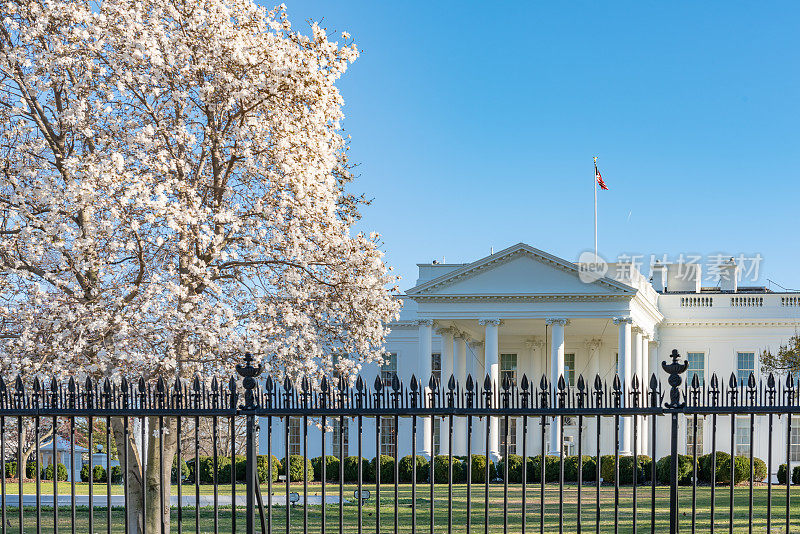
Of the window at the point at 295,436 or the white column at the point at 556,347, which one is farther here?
the window at the point at 295,436

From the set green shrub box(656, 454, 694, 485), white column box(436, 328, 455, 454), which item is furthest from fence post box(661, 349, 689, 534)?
white column box(436, 328, 455, 454)

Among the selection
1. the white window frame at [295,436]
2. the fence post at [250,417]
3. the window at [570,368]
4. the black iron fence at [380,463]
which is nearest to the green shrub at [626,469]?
the black iron fence at [380,463]

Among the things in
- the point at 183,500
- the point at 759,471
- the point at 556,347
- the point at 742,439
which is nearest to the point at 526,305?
the point at 556,347

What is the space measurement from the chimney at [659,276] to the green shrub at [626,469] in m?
19.0

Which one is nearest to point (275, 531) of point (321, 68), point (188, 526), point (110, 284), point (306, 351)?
point (188, 526)

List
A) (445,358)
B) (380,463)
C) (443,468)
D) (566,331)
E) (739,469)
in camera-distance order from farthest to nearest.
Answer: (566,331) → (445,358) → (443,468) → (739,469) → (380,463)

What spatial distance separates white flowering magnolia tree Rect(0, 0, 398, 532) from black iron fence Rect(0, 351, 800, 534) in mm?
771

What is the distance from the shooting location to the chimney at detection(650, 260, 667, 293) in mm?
49719

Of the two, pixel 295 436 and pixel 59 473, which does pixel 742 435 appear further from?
pixel 59 473

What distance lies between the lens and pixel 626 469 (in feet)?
92.7

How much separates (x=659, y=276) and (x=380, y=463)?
3645cm

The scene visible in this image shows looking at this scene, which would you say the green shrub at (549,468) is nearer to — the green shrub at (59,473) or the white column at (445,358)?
the white column at (445,358)

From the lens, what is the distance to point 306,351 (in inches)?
585

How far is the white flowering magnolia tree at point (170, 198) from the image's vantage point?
13.0m
